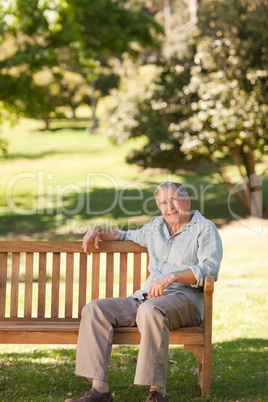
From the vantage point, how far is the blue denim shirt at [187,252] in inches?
141

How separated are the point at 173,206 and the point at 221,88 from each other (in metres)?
9.18

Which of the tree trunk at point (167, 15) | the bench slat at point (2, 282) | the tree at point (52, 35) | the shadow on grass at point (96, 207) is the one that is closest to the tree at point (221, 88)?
the tree at point (52, 35)

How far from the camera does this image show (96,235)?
398cm

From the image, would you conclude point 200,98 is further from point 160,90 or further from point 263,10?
point 263,10

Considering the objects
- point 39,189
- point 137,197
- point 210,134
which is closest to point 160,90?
point 210,134

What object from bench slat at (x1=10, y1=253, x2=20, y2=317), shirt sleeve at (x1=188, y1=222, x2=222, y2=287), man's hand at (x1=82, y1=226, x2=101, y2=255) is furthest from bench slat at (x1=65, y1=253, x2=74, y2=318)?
shirt sleeve at (x1=188, y1=222, x2=222, y2=287)

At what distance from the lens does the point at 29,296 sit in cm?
407

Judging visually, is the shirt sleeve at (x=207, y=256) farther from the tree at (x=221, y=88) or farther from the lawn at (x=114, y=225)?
the tree at (x=221, y=88)

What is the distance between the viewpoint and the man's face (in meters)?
3.87

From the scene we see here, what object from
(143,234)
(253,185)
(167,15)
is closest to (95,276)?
(143,234)

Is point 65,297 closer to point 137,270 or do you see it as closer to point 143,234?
point 137,270

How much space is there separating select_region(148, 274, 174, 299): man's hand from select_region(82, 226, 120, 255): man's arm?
650 mm

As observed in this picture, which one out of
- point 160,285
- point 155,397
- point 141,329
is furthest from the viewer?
point 160,285

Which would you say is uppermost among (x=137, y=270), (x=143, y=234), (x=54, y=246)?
(x=143, y=234)
